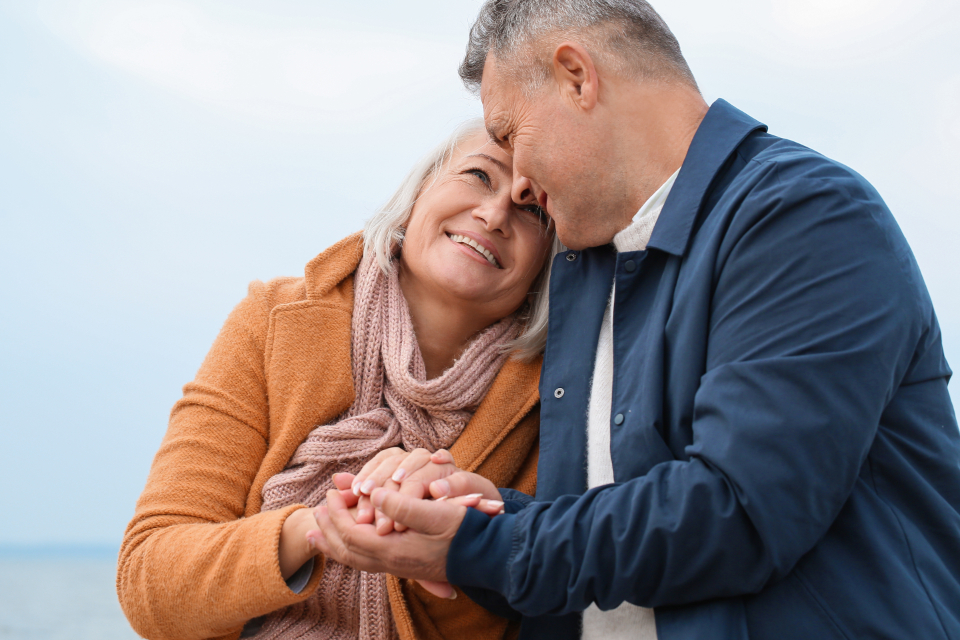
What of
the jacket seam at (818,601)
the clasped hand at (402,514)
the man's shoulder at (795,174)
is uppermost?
the man's shoulder at (795,174)

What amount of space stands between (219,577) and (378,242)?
39.8 inches

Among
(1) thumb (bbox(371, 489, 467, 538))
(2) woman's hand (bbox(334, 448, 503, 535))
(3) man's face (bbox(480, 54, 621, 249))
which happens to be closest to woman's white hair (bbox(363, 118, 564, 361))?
(3) man's face (bbox(480, 54, 621, 249))

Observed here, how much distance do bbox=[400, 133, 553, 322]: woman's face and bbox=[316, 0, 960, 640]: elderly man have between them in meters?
0.52

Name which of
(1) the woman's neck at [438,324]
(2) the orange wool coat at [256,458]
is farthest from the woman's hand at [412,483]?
(1) the woman's neck at [438,324]

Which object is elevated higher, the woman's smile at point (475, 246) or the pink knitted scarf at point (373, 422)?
the woman's smile at point (475, 246)

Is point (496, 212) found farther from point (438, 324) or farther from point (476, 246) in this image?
point (438, 324)

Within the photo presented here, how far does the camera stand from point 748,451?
1.20m

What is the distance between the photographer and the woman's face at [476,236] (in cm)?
215

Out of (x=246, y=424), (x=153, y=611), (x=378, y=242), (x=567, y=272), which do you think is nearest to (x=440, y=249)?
(x=378, y=242)

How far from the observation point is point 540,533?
1329 millimetres

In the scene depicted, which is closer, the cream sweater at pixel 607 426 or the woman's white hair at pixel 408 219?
the cream sweater at pixel 607 426

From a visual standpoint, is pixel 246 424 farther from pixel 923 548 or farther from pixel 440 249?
pixel 923 548

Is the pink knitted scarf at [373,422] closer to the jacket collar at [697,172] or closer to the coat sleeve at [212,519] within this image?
the coat sleeve at [212,519]

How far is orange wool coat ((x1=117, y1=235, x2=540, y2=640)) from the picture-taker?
1749mm
